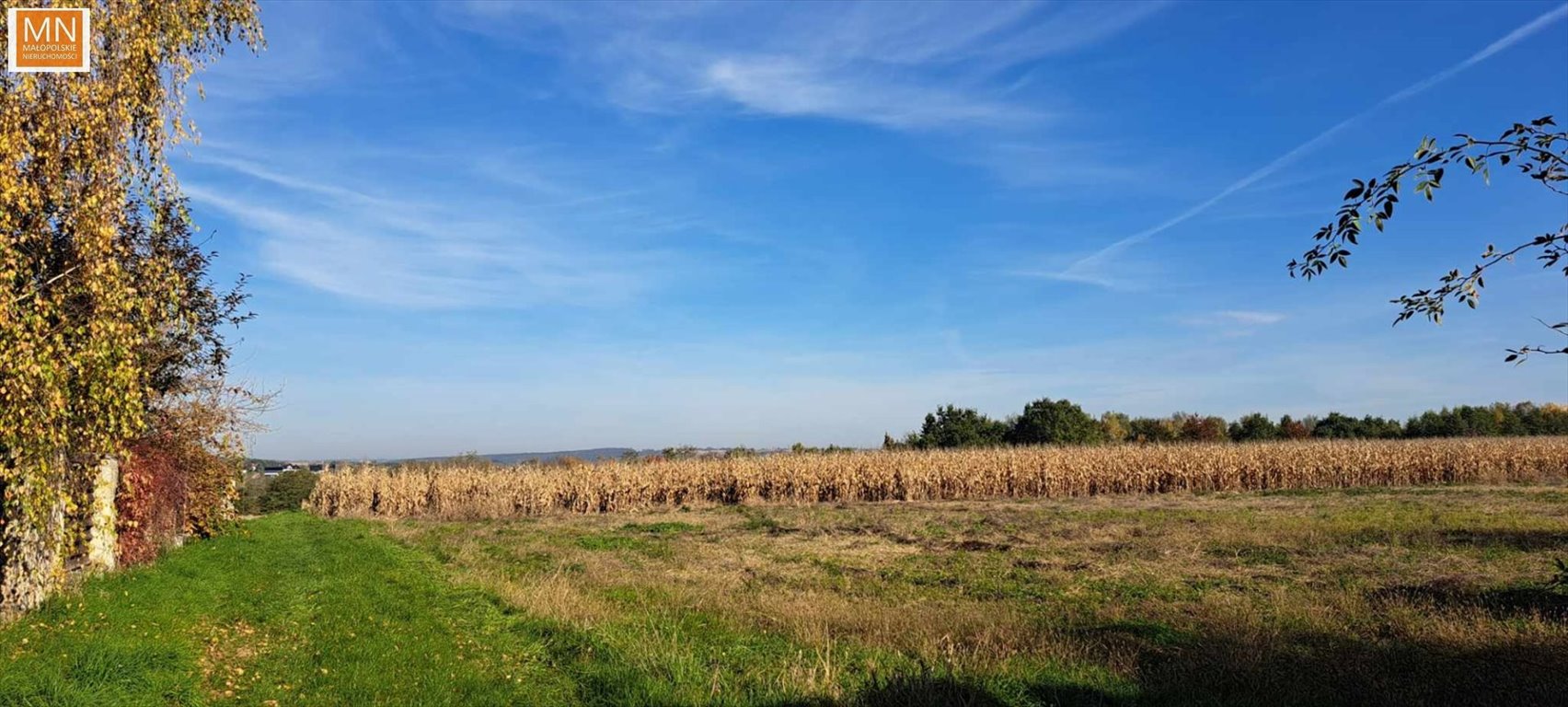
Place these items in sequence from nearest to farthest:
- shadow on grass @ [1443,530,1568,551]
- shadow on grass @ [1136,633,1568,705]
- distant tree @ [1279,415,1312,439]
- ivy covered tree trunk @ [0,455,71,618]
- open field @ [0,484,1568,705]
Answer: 1. shadow on grass @ [1136,633,1568,705]
2. open field @ [0,484,1568,705]
3. ivy covered tree trunk @ [0,455,71,618]
4. shadow on grass @ [1443,530,1568,551]
5. distant tree @ [1279,415,1312,439]

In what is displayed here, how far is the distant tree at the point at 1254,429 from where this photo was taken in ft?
251

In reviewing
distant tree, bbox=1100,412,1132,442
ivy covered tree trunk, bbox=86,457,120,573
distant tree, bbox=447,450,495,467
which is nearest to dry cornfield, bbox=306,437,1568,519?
distant tree, bbox=447,450,495,467

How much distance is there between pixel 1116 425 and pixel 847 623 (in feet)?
287

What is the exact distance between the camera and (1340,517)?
2362 cm

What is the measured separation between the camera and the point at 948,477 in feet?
131

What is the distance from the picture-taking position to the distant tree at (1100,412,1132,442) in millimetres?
85625

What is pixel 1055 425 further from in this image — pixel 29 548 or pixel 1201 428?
pixel 29 548

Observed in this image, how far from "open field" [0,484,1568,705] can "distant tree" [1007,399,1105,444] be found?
46.0 metres

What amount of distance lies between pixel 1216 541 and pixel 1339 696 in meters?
12.9

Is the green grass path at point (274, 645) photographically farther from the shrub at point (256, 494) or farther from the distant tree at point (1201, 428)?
the distant tree at point (1201, 428)

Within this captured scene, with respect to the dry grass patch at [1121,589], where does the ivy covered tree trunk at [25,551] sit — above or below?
above

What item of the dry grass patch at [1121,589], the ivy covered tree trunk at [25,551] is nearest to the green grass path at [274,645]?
the ivy covered tree trunk at [25,551]

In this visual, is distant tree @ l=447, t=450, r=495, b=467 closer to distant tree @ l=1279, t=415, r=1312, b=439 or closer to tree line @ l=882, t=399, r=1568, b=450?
tree line @ l=882, t=399, r=1568, b=450

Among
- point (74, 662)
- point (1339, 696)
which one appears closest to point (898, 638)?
point (1339, 696)
